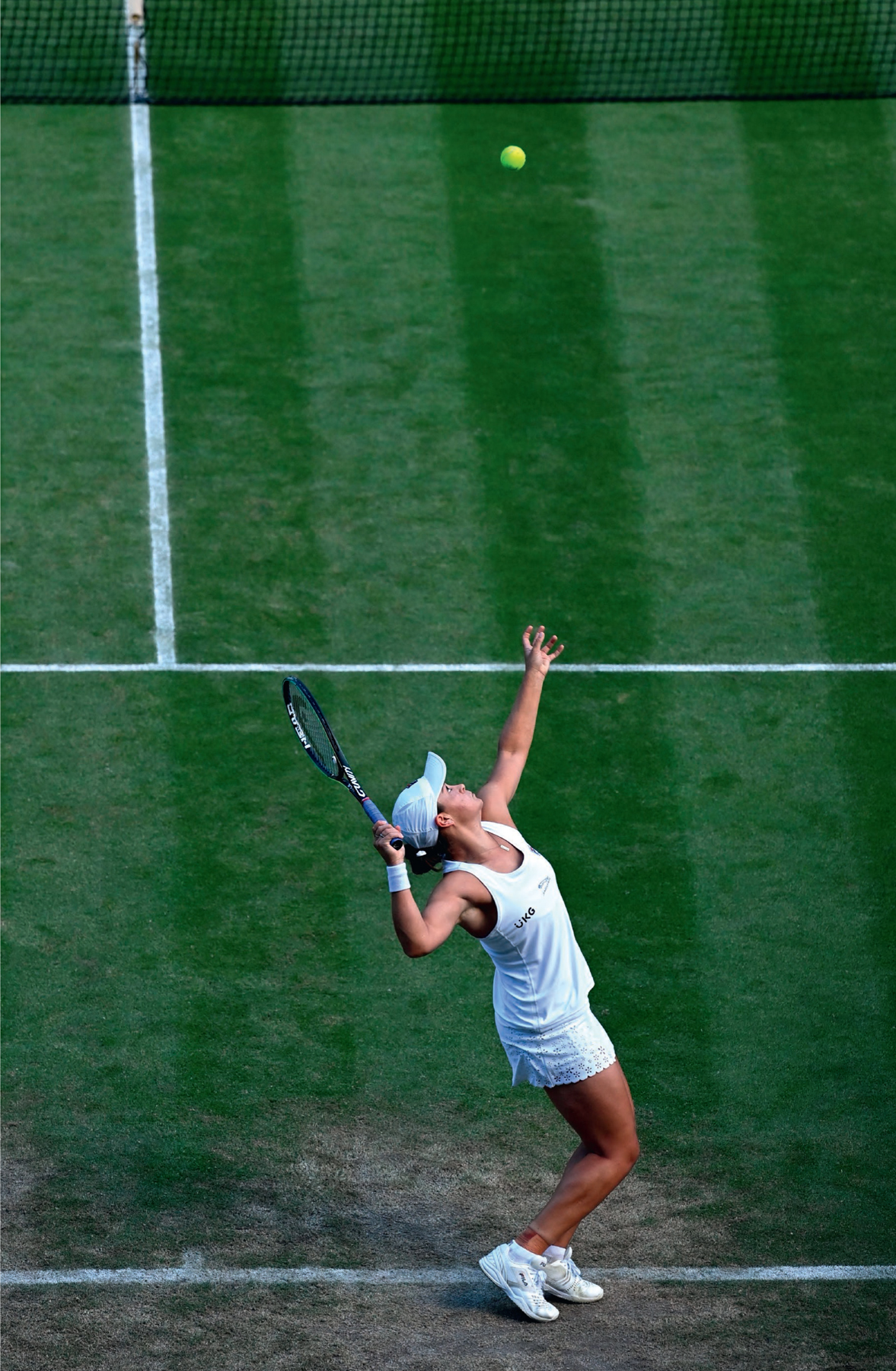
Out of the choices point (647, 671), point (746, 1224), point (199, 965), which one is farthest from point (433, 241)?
point (746, 1224)

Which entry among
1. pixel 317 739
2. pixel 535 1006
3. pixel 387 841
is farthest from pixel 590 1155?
pixel 317 739

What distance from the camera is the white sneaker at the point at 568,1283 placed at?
8.16m

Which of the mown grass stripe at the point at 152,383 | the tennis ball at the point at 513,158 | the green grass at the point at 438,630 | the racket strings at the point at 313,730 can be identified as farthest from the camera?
the tennis ball at the point at 513,158

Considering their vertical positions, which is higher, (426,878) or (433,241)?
(433,241)

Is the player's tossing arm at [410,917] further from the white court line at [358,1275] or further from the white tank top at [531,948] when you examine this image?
the white court line at [358,1275]

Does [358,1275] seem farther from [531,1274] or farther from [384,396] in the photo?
[384,396]

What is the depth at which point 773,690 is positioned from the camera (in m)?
12.6

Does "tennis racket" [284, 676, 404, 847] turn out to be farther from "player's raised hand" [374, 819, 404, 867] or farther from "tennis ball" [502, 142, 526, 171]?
"tennis ball" [502, 142, 526, 171]

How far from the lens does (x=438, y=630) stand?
13.1 m

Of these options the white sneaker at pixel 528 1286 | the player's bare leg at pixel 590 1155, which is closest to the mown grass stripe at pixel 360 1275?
the white sneaker at pixel 528 1286

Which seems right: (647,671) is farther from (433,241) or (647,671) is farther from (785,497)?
(433,241)

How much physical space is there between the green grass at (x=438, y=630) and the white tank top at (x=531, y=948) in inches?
53.9

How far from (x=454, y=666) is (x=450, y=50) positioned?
27.5 feet

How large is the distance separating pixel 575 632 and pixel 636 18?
8.75 m
